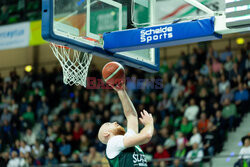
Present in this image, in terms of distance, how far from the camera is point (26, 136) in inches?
592

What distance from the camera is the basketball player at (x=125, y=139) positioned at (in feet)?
13.4

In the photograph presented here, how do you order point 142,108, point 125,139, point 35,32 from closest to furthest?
point 125,139 < point 142,108 < point 35,32

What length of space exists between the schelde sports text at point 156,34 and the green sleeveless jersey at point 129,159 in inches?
83.9

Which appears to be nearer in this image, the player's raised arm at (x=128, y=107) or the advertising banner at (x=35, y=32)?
the player's raised arm at (x=128, y=107)

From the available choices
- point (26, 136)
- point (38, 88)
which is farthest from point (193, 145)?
point (38, 88)

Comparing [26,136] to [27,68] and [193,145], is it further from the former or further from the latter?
[193,145]

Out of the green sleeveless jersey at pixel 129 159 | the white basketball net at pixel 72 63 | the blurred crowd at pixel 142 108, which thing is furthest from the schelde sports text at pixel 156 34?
the blurred crowd at pixel 142 108

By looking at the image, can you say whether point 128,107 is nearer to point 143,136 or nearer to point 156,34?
point 143,136

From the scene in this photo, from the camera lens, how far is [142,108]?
44.1 feet

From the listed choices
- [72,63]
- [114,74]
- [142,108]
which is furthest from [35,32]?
[114,74]

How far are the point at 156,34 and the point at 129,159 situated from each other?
2.30 metres

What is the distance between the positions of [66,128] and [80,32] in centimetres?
868

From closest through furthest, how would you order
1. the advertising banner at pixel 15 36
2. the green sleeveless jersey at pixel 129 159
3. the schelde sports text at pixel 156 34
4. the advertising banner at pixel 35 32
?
the green sleeveless jersey at pixel 129 159
the schelde sports text at pixel 156 34
the advertising banner at pixel 35 32
the advertising banner at pixel 15 36

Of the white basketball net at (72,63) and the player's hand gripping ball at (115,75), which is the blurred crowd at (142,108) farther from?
the player's hand gripping ball at (115,75)
